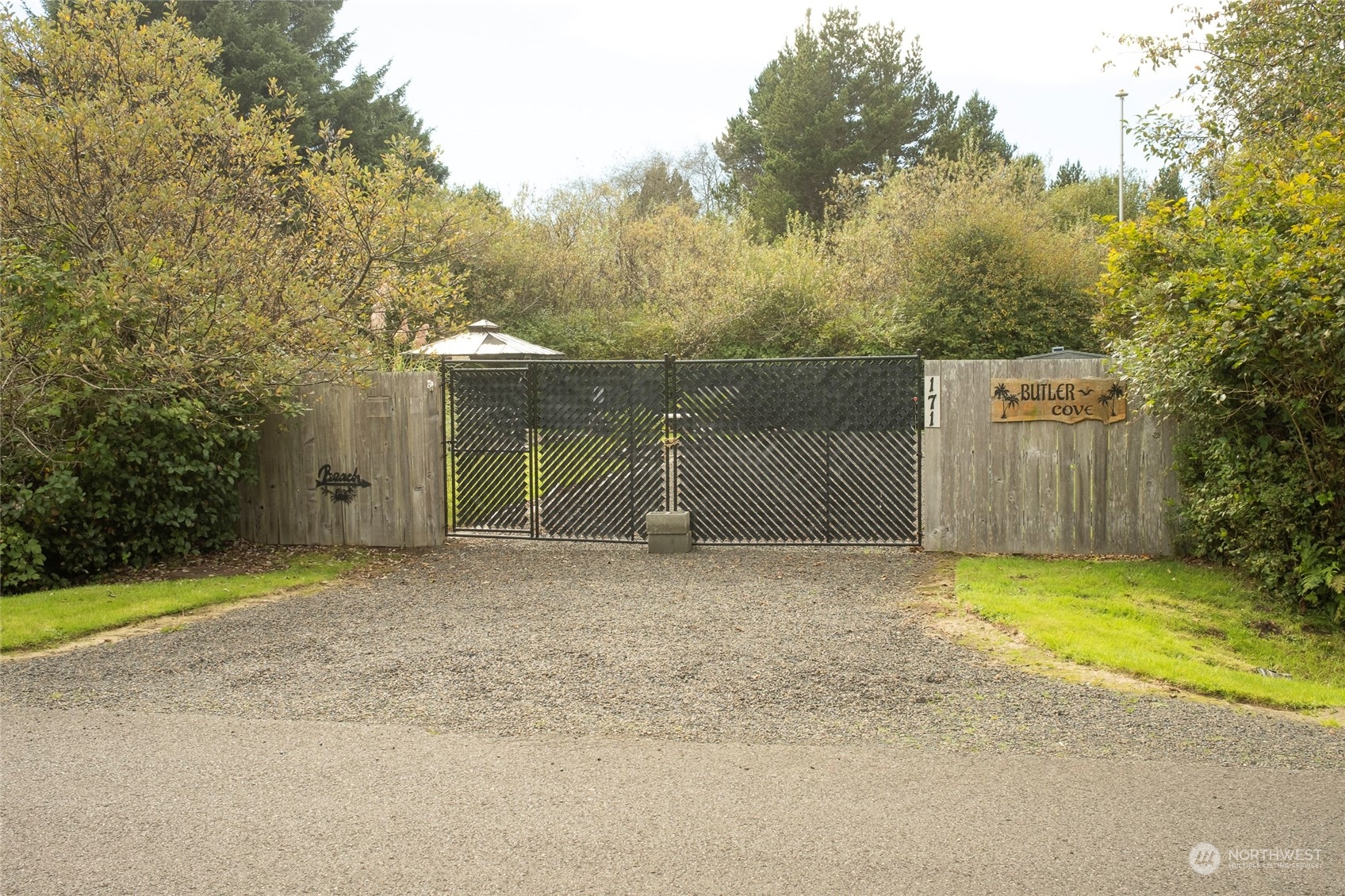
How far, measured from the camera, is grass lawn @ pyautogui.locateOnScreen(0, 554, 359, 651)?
723cm

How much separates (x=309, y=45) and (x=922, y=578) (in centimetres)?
2629

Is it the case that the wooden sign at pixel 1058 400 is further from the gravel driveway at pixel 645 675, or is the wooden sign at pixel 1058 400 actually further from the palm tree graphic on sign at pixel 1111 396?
the gravel driveway at pixel 645 675

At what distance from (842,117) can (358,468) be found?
31.4 meters

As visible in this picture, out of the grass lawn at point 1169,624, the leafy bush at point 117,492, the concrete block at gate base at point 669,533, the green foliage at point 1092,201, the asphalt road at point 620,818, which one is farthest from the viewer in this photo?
the green foliage at point 1092,201

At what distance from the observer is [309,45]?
28.7 metres

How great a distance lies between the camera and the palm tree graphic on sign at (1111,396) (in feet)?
31.7

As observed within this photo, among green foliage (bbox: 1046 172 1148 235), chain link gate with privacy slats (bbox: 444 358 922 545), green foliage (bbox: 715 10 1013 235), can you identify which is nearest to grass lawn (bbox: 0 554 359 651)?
chain link gate with privacy slats (bbox: 444 358 922 545)

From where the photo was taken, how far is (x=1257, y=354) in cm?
731

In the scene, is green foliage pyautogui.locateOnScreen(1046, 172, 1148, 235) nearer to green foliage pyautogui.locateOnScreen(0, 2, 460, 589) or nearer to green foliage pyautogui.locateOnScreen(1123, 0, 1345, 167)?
green foliage pyautogui.locateOnScreen(1123, 0, 1345, 167)

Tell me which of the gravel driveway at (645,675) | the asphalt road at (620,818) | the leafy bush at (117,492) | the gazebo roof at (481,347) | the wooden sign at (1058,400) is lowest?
the asphalt road at (620,818)

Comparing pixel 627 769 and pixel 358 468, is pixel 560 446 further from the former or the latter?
pixel 627 769

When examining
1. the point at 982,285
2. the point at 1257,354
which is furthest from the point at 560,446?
the point at 982,285

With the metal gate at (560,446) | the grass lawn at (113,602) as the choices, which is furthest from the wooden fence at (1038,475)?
the grass lawn at (113,602)

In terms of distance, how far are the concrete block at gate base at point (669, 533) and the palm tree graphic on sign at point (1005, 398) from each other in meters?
3.26
